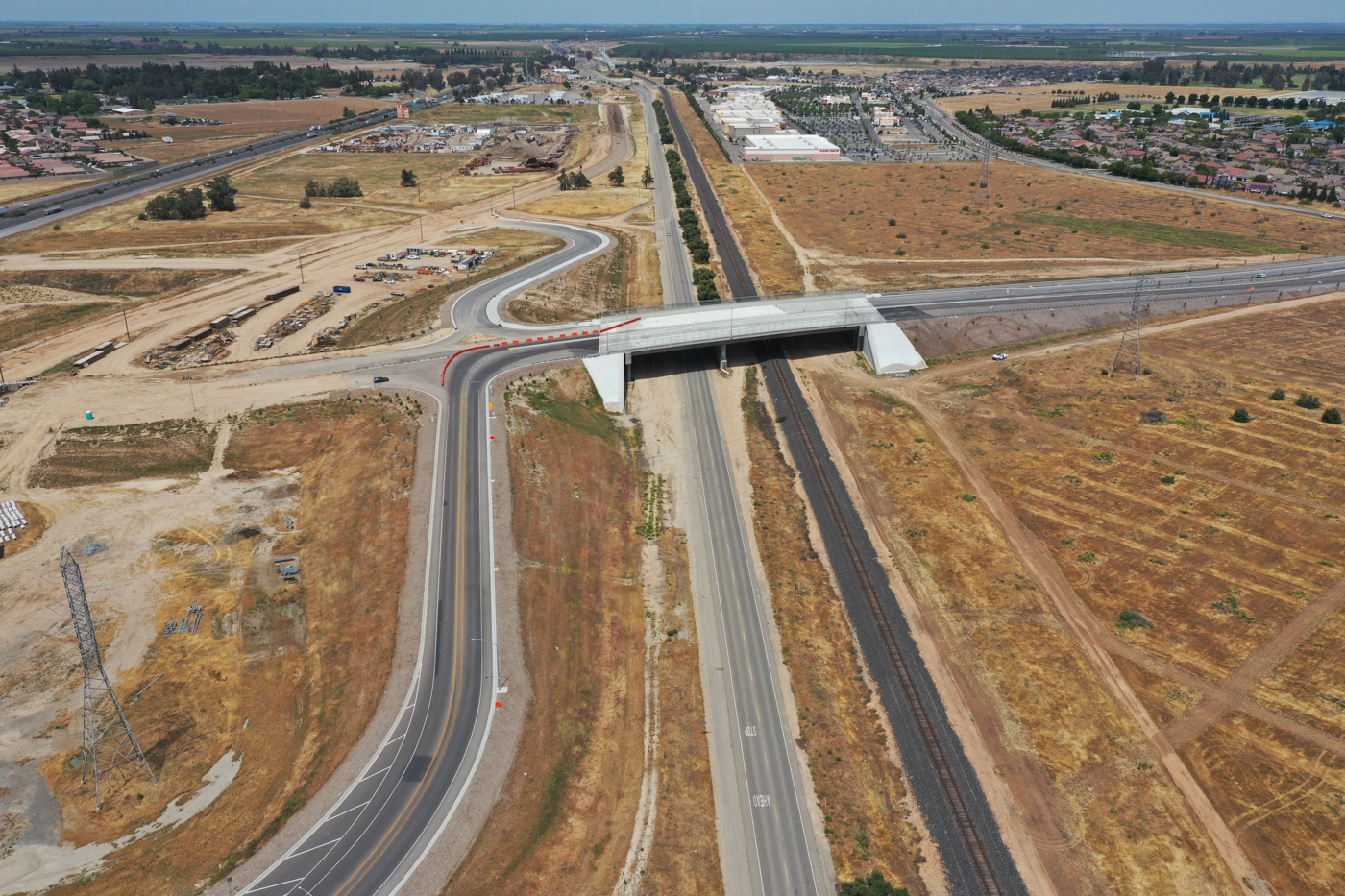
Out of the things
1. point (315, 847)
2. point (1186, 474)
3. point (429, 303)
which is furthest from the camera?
point (429, 303)

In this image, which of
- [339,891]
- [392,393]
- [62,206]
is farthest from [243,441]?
[62,206]

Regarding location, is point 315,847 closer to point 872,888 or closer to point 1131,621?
point 872,888

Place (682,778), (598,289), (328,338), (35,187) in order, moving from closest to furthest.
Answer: (682,778), (328,338), (598,289), (35,187)

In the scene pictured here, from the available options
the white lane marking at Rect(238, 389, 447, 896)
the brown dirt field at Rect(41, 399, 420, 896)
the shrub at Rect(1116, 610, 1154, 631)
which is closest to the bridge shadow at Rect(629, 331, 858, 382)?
the white lane marking at Rect(238, 389, 447, 896)

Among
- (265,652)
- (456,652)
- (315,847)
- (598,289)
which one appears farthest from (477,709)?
(598,289)

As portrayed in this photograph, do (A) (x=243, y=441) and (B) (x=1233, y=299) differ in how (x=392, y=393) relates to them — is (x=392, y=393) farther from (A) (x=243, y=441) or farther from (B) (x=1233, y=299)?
(B) (x=1233, y=299)
